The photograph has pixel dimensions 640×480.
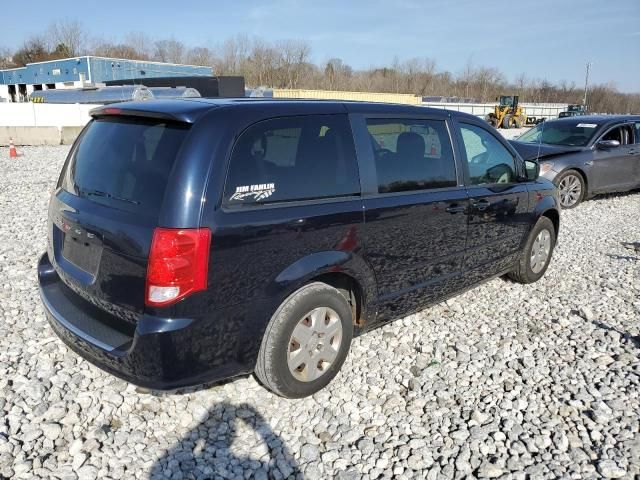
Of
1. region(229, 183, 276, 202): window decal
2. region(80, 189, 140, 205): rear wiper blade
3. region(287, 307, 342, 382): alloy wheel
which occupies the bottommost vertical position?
region(287, 307, 342, 382): alloy wheel

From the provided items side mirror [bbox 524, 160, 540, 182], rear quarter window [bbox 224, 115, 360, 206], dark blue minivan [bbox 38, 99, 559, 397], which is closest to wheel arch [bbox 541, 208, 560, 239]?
side mirror [bbox 524, 160, 540, 182]

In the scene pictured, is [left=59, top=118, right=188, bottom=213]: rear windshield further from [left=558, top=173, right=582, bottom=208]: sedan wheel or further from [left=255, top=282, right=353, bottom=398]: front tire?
[left=558, top=173, right=582, bottom=208]: sedan wheel

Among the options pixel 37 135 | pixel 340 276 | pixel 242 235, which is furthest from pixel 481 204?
pixel 37 135

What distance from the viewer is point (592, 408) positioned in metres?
3.25

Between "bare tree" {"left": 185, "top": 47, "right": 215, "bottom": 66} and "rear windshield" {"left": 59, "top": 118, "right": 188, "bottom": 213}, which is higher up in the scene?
"bare tree" {"left": 185, "top": 47, "right": 215, "bottom": 66}

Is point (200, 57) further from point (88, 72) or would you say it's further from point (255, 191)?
point (255, 191)

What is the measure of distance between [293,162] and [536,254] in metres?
3.50

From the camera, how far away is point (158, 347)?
253 centimetres

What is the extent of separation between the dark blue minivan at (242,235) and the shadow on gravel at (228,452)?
12.0 inches

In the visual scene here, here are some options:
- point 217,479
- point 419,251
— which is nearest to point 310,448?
point 217,479

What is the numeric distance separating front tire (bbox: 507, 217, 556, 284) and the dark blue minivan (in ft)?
5.27

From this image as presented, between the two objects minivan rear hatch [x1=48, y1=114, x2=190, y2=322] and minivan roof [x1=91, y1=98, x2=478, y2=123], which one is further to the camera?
minivan roof [x1=91, y1=98, x2=478, y2=123]

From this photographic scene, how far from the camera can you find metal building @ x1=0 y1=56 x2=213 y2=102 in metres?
53.2

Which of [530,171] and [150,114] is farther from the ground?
[150,114]
